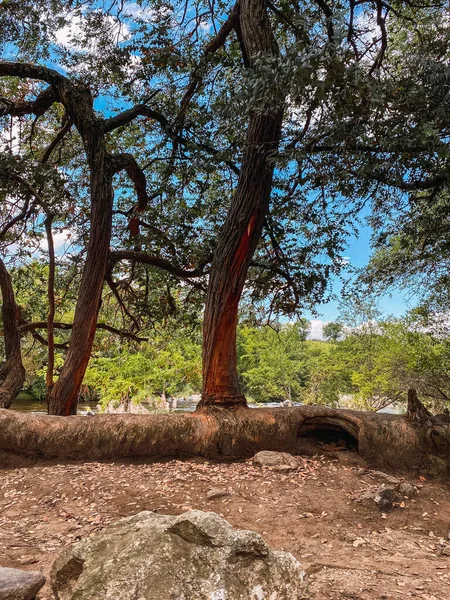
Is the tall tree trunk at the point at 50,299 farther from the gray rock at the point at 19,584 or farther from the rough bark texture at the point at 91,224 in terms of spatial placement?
the gray rock at the point at 19,584

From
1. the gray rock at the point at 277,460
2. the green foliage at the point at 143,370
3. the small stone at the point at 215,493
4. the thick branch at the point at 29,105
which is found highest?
the thick branch at the point at 29,105

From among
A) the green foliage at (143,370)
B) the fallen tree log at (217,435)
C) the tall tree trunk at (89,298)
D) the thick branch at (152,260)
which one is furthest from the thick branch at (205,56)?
the green foliage at (143,370)

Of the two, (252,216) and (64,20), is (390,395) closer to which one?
(252,216)

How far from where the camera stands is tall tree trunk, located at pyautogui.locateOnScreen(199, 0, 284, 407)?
4957mm

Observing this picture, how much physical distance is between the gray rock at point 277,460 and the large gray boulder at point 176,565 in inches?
111

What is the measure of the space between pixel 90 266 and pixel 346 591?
457 cm

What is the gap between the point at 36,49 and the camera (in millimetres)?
6531

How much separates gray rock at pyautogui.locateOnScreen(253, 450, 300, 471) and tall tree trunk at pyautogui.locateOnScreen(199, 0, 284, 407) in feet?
2.45

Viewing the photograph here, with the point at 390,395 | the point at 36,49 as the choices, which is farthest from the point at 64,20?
the point at 390,395

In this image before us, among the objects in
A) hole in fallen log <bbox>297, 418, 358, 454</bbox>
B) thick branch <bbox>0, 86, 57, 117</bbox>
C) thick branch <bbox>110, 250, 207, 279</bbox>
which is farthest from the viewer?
thick branch <bbox>110, 250, 207, 279</bbox>

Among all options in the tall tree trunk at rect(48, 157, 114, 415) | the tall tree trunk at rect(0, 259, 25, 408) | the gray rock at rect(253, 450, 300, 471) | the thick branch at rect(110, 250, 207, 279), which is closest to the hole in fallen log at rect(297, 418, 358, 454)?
the gray rock at rect(253, 450, 300, 471)

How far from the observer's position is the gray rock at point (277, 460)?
430 centimetres

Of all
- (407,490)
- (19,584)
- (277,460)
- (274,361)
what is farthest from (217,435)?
(274,361)

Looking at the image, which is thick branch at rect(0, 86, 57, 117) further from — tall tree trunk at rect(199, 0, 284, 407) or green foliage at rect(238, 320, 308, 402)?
green foliage at rect(238, 320, 308, 402)
